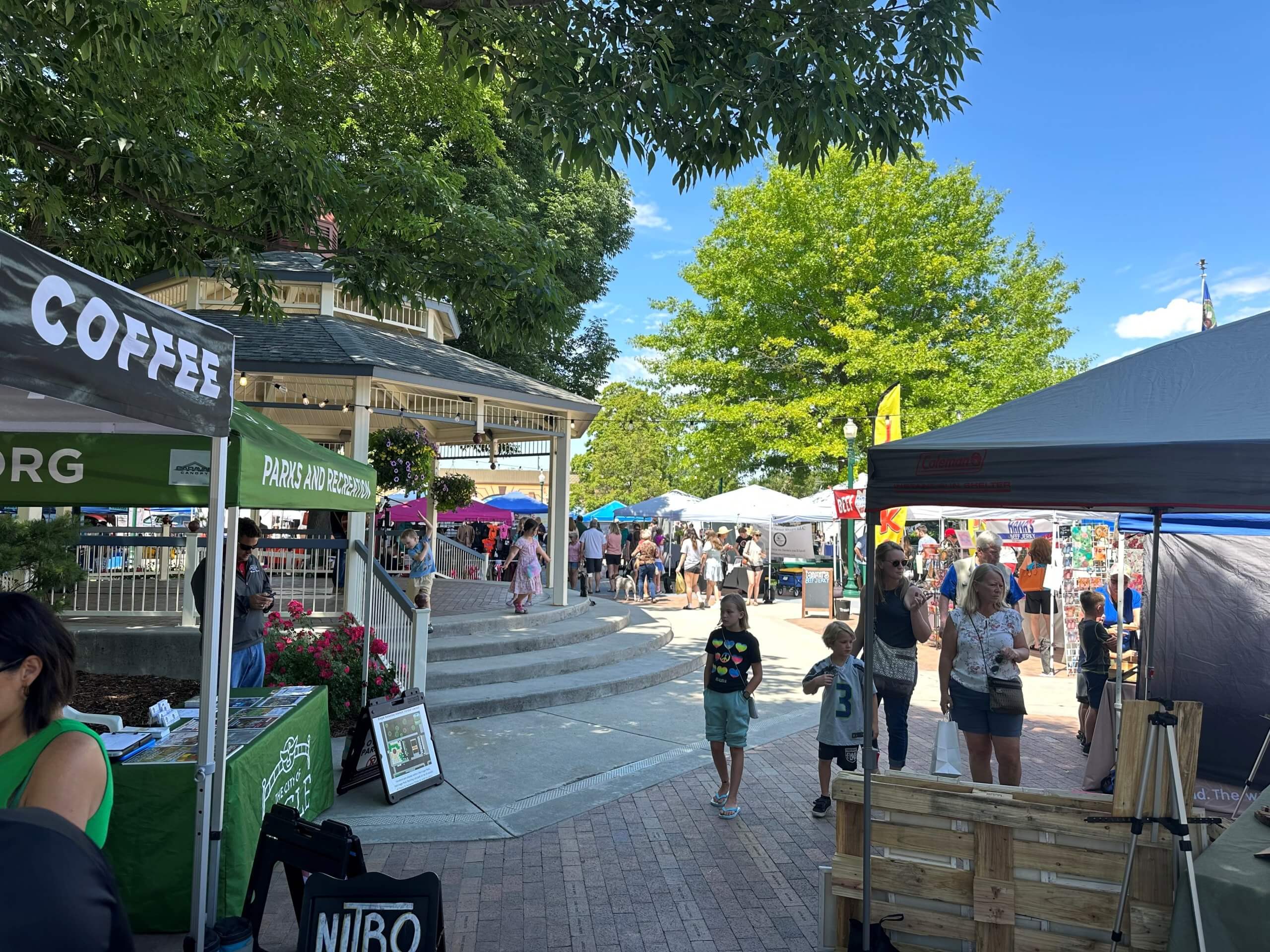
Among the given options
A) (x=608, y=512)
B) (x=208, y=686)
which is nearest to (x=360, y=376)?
(x=208, y=686)

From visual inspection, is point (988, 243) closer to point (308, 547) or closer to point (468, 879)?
point (308, 547)

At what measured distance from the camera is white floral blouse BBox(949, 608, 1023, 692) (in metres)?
5.32

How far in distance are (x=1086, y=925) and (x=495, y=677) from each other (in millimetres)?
6773

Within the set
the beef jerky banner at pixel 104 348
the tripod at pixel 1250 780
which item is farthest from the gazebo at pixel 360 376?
the tripod at pixel 1250 780

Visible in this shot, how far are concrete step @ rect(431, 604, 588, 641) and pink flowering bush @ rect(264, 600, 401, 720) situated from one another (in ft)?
7.86

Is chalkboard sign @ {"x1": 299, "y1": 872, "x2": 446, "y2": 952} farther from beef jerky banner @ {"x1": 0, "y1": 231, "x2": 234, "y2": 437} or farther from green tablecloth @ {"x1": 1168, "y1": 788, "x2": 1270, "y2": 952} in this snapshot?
green tablecloth @ {"x1": 1168, "y1": 788, "x2": 1270, "y2": 952}

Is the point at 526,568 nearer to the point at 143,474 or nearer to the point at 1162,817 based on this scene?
the point at 143,474

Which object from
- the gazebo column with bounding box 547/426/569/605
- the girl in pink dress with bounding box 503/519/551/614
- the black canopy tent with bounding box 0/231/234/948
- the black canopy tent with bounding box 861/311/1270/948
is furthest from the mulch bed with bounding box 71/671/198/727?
the black canopy tent with bounding box 861/311/1270/948

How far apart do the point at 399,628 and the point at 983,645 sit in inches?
217

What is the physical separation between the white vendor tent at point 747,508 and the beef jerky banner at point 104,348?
654 inches

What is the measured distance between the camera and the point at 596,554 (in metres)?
18.3

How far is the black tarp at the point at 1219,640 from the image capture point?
6.77 m

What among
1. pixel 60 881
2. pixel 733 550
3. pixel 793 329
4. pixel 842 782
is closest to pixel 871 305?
pixel 793 329

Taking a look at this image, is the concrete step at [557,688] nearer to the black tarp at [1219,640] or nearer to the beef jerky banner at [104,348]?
the beef jerky banner at [104,348]
